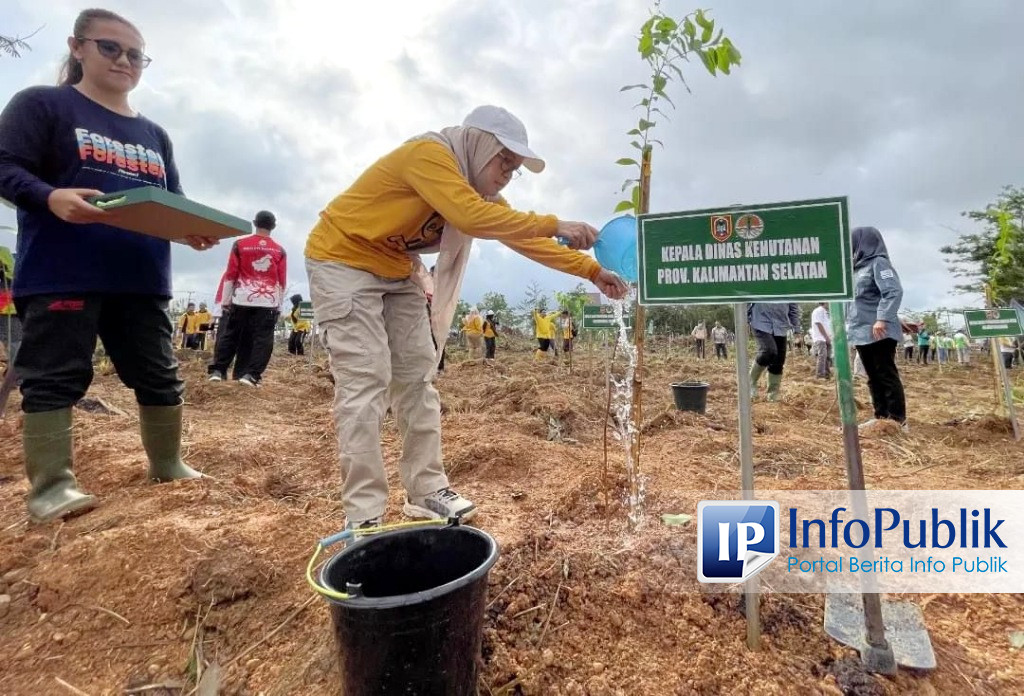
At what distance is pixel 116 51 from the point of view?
1.98 m

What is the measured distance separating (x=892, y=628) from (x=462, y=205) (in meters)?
1.60

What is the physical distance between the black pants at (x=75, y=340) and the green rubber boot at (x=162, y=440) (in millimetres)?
A: 170

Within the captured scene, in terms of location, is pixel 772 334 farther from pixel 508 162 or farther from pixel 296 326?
pixel 296 326

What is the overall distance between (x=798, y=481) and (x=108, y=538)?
2.84 metres

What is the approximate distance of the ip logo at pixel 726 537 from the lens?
1.41 m

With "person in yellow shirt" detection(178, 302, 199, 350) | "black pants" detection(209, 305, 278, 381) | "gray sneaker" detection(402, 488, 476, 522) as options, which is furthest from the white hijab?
"person in yellow shirt" detection(178, 302, 199, 350)

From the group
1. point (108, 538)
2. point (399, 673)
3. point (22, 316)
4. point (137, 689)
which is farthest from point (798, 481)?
point (22, 316)

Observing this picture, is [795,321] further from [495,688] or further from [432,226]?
[495,688]

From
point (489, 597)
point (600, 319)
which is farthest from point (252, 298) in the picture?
point (489, 597)

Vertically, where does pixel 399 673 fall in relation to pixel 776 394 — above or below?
below

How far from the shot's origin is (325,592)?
0.94 metres

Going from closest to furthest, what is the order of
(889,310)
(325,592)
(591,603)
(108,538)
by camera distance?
(325,592) < (591,603) < (108,538) < (889,310)

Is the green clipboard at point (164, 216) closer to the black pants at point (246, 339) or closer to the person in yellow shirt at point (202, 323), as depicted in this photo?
Result: the black pants at point (246, 339)

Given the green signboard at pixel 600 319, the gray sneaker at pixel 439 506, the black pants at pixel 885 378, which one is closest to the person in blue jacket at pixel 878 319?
the black pants at pixel 885 378
